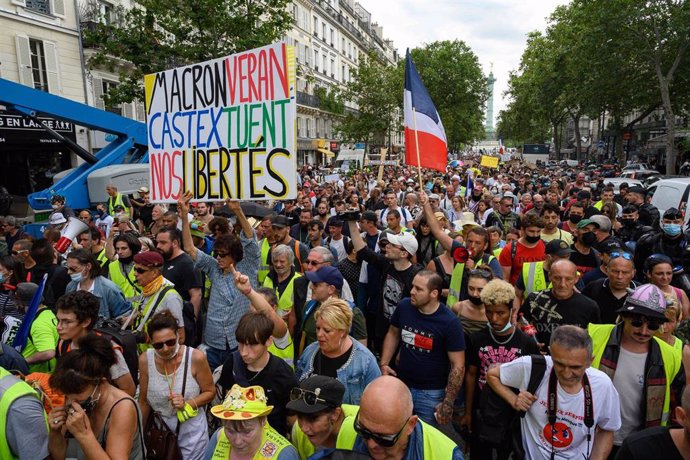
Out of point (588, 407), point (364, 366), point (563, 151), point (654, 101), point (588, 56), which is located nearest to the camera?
point (588, 407)

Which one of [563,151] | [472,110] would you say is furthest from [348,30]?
[563,151]

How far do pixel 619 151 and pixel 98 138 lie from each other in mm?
35600

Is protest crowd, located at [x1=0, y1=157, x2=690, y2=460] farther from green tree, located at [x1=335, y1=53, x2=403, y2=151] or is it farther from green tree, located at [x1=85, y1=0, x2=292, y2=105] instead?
green tree, located at [x1=335, y1=53, x2=403, y2=151]

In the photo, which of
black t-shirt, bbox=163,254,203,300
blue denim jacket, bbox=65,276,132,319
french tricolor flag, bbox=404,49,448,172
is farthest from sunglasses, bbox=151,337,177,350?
french tricolor flag, bbox=404,49,448,172

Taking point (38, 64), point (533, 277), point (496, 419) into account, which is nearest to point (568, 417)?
point (496, 419)

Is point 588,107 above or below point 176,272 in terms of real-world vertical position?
above

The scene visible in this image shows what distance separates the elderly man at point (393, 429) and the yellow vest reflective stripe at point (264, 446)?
40 centimetres

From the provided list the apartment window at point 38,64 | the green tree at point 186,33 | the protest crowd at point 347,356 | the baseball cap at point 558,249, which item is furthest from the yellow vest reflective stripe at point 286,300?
the apartment window at point 38,64

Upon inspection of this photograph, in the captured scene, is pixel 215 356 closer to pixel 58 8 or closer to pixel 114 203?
pixel 114 203

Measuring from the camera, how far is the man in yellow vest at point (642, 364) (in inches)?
108

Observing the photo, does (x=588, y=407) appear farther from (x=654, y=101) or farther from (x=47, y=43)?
(x=654, y=101)

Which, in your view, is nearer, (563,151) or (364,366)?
(364,366)

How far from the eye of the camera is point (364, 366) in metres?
2.99

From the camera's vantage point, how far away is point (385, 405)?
1.96 metres
